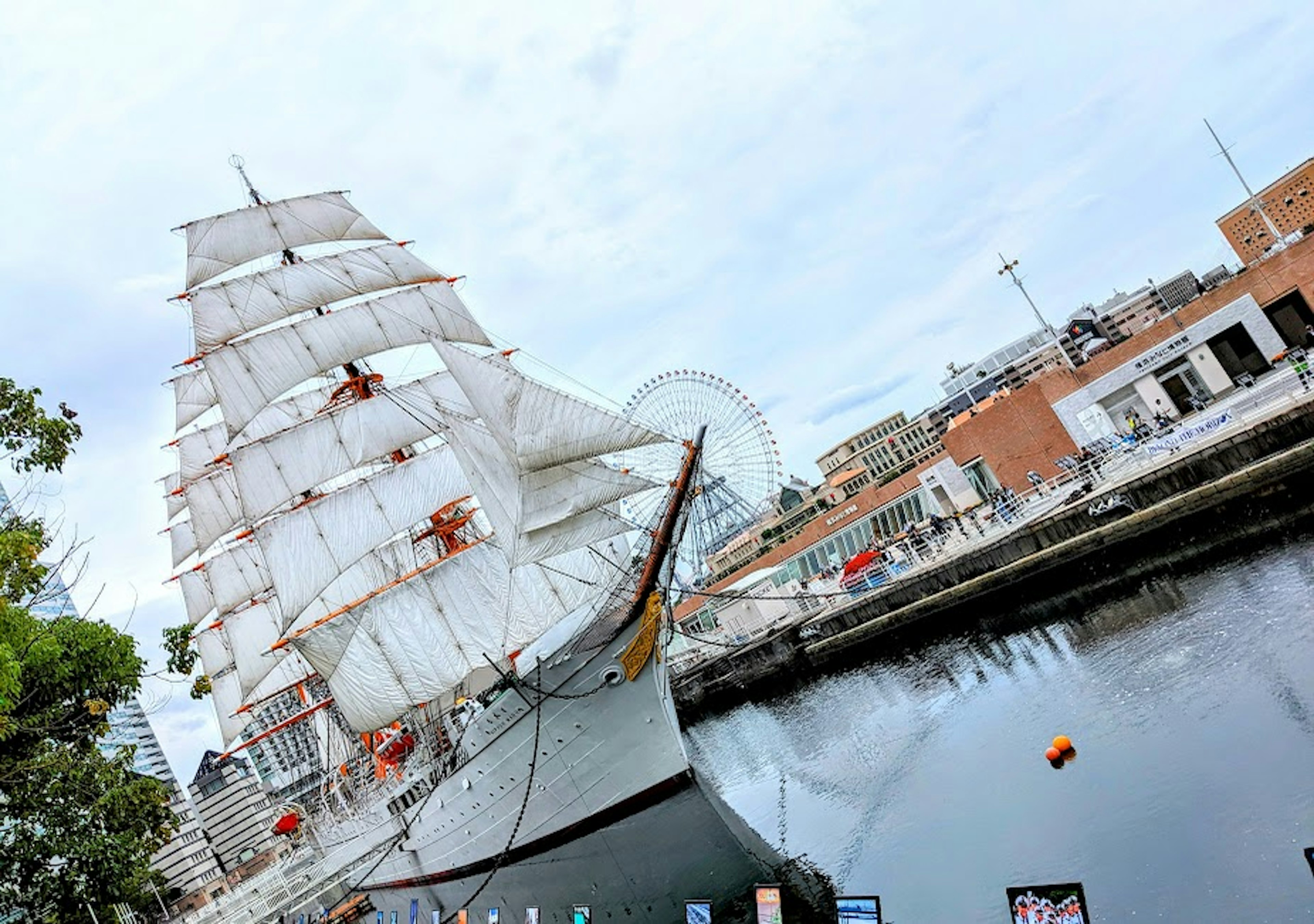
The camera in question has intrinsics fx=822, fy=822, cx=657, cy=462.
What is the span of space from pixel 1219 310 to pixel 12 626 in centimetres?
4197

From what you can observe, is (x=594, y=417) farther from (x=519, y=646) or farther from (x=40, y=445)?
(x=40, y=445)

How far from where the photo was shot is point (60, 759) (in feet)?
32.2

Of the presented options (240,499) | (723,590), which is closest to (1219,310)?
(723,590)

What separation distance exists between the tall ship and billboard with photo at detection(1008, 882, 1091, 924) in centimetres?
1345

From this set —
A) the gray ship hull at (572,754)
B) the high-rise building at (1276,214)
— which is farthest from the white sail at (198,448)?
the high-rise building at (1276,214)

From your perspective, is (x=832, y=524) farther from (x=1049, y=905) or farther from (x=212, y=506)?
(x=1049, y=905)

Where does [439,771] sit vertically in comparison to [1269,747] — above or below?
above

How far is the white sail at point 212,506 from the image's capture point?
117 ft

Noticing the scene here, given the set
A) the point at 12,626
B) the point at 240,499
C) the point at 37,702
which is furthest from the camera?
the point at 240,499

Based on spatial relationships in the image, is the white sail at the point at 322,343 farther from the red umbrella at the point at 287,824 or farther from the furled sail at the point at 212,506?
the red umbrella at the point at 287,824

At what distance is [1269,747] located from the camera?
1144cm

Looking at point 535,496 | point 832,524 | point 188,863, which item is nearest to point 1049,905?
point 535,496

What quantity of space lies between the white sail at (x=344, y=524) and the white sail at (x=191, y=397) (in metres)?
14.2

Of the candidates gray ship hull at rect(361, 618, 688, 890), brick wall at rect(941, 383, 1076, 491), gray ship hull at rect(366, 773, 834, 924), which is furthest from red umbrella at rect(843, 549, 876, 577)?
gray ship hull at rect(366, 773, 834, 924)
